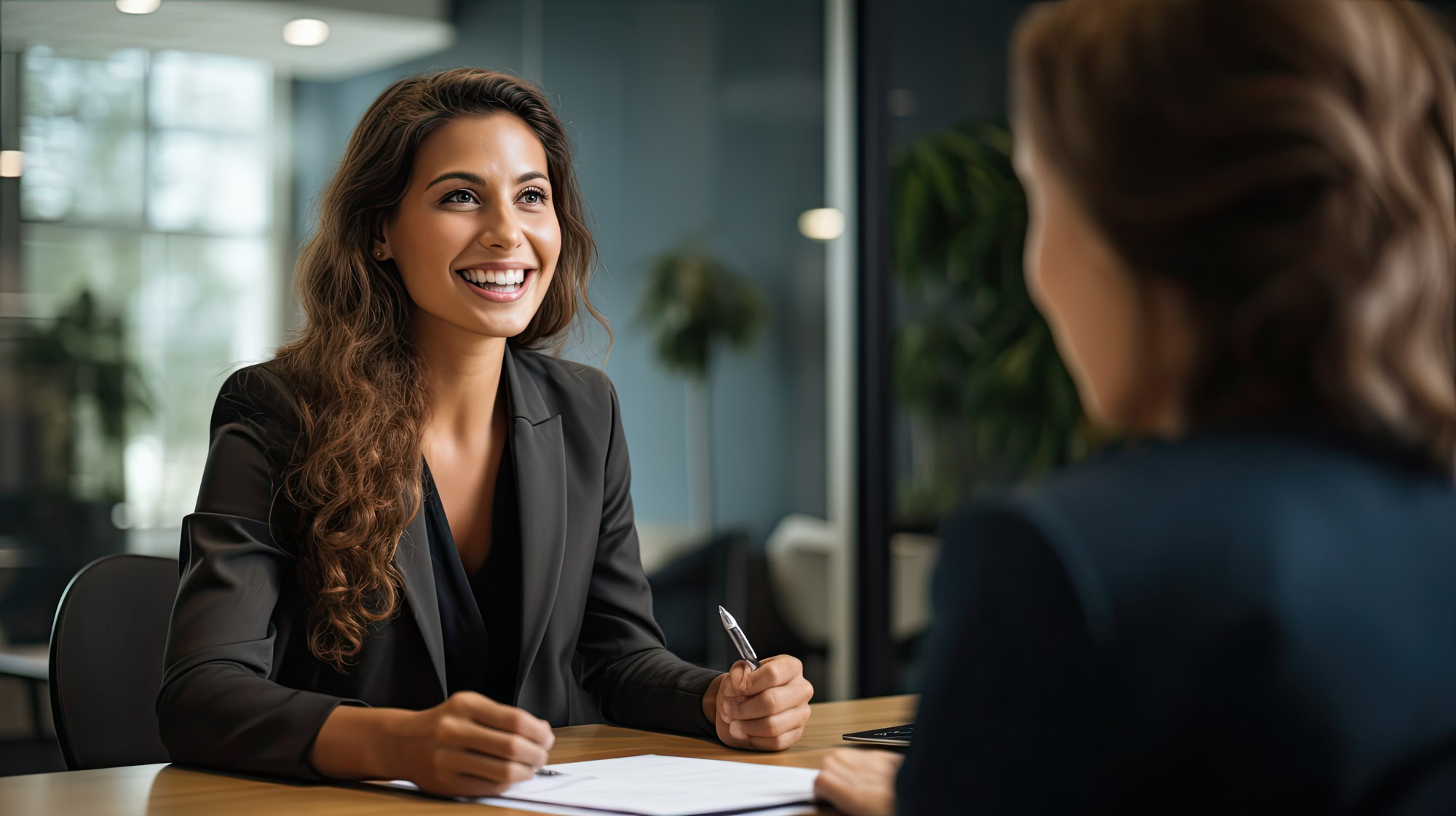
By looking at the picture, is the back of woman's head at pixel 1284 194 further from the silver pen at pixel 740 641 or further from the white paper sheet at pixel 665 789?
the silver pen at pixel 740 641

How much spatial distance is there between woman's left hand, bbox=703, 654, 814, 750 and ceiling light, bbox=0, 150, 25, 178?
228 cm

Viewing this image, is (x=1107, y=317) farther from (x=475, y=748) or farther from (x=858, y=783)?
(x=475, y=748)

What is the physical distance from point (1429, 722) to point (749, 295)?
11.7 ft

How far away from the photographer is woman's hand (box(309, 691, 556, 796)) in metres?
1.05

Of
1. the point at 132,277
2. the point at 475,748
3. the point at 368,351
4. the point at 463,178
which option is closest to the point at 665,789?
the point at 475,748

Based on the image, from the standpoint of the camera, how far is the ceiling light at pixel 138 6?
9.79ft

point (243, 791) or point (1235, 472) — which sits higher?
point (1235, 472)

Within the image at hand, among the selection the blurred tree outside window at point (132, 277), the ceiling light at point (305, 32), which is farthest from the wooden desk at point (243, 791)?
the ceiling light at point (305, 32)

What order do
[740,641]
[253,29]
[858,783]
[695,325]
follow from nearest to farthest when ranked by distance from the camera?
[858,783] < [740,641] < [253,29] < [695,325]

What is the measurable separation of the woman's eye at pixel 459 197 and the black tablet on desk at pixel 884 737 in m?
0.87

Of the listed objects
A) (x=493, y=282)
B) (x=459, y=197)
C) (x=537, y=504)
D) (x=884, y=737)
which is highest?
(x=459, y=197)

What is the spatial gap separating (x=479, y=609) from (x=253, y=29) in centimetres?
201

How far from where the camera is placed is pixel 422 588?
1.54 m

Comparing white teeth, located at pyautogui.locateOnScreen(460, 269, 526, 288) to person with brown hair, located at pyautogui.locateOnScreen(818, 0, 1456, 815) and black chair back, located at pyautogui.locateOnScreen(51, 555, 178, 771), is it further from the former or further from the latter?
person with brown hair, located at pyautogui.locateOnScreen(818, 0, 1456, 815)
